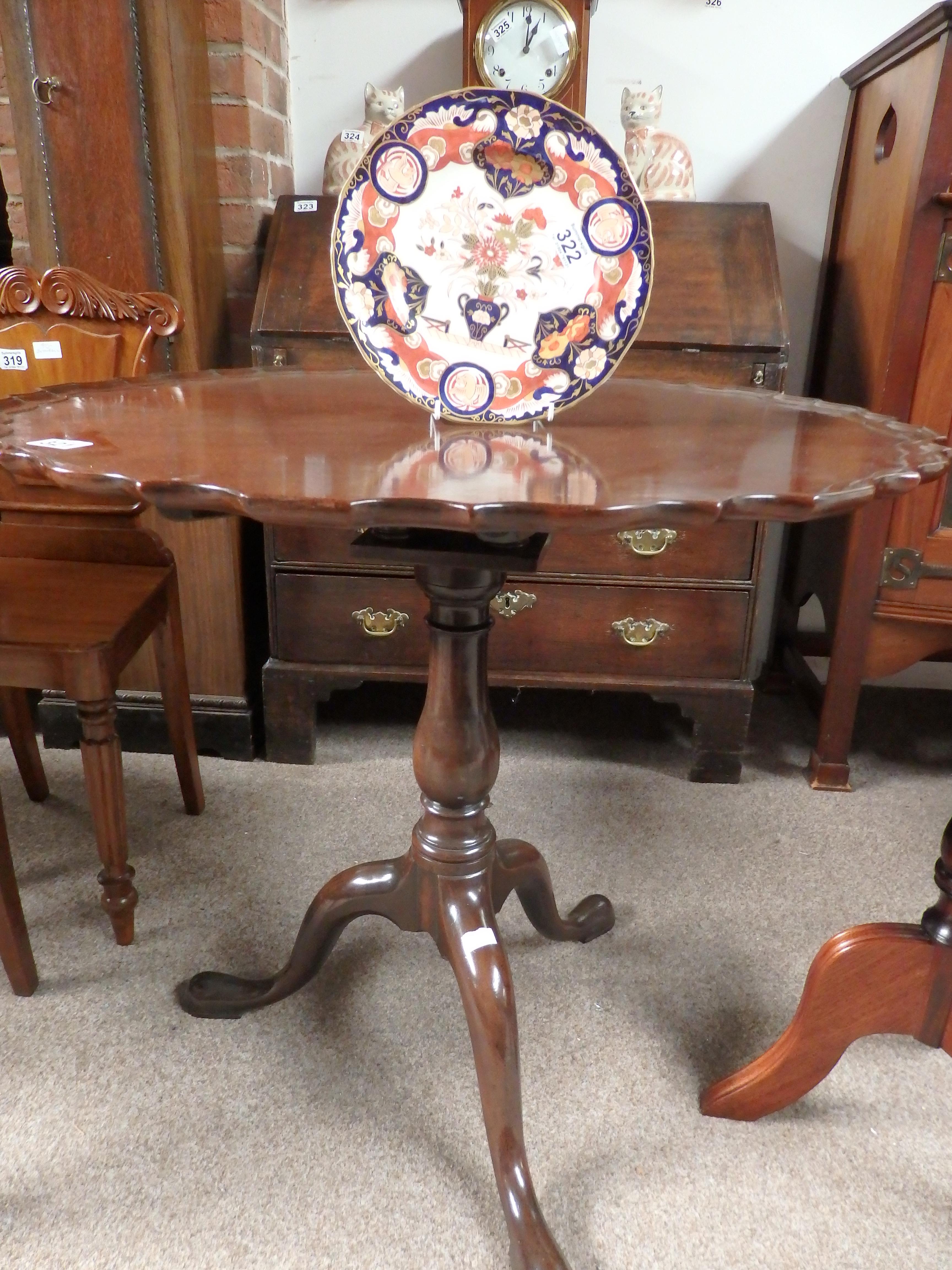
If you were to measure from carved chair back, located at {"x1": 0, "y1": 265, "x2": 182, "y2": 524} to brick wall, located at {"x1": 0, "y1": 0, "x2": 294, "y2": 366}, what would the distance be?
1.08 ft

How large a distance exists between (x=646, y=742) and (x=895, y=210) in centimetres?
121

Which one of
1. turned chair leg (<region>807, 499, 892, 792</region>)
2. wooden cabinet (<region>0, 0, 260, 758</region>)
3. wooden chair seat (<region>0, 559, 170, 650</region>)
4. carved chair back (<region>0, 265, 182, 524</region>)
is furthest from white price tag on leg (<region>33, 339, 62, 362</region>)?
turned chair leg (<region>807, 499, 892, 792</region>)

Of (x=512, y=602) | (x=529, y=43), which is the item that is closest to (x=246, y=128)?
(x=529, y=43)

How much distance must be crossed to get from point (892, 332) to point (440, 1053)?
1.47 m

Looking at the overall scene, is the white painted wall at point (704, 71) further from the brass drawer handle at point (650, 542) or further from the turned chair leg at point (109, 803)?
the turned chair leg at point (109, 803)

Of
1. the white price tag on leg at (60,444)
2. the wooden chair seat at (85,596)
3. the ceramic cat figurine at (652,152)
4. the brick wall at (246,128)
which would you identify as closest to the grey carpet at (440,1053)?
the wooden chair seat at (85,596)

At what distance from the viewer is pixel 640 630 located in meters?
1.95

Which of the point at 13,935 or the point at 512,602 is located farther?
the point at 512,602

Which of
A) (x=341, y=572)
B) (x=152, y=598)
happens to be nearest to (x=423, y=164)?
(x=152, y=598)

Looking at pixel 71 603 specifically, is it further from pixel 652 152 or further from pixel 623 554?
pixel 652 152

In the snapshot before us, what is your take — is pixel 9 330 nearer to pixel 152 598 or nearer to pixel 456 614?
pixel 152 598

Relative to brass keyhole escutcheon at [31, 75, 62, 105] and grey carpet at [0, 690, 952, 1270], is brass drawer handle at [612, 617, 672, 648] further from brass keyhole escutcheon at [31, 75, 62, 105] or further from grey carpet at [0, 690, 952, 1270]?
brass keyhole escutcheon at [31, 75, 62, 105]

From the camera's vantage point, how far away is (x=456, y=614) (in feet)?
3.62

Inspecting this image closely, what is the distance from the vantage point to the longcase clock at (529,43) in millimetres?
1917
